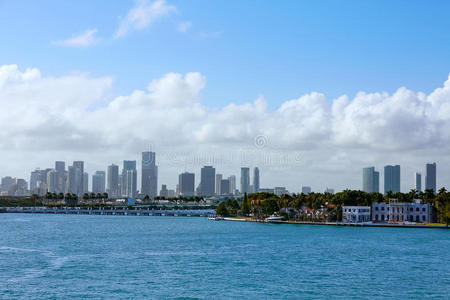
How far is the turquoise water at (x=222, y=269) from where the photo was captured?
69812mm

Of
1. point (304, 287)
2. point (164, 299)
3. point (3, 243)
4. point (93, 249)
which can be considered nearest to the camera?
point (164, 299)

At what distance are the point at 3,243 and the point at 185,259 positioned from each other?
52.2 meters

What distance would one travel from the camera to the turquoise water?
69.8 m

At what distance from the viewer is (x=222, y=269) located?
87062 millimetres

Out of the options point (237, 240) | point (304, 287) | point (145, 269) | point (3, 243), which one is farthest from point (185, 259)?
point (3, 243)

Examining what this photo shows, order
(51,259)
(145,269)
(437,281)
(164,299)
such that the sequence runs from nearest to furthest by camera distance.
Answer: (164,299) → (437,281) → (145,269) → (51,259)

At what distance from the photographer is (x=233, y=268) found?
8812 cm

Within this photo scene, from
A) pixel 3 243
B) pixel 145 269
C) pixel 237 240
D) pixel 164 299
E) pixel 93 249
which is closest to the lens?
pixel 164 299

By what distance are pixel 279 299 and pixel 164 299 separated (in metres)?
13.9

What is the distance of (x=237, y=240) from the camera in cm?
13862

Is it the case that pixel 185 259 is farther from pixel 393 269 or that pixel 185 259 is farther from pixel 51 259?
pixel 393 269

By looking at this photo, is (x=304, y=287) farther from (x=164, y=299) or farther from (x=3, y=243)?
(x=3, y=243)

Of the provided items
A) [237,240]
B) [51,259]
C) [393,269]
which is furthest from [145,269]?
[237,240]

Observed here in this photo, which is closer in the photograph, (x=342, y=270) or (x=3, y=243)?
(x=342, y=270)
